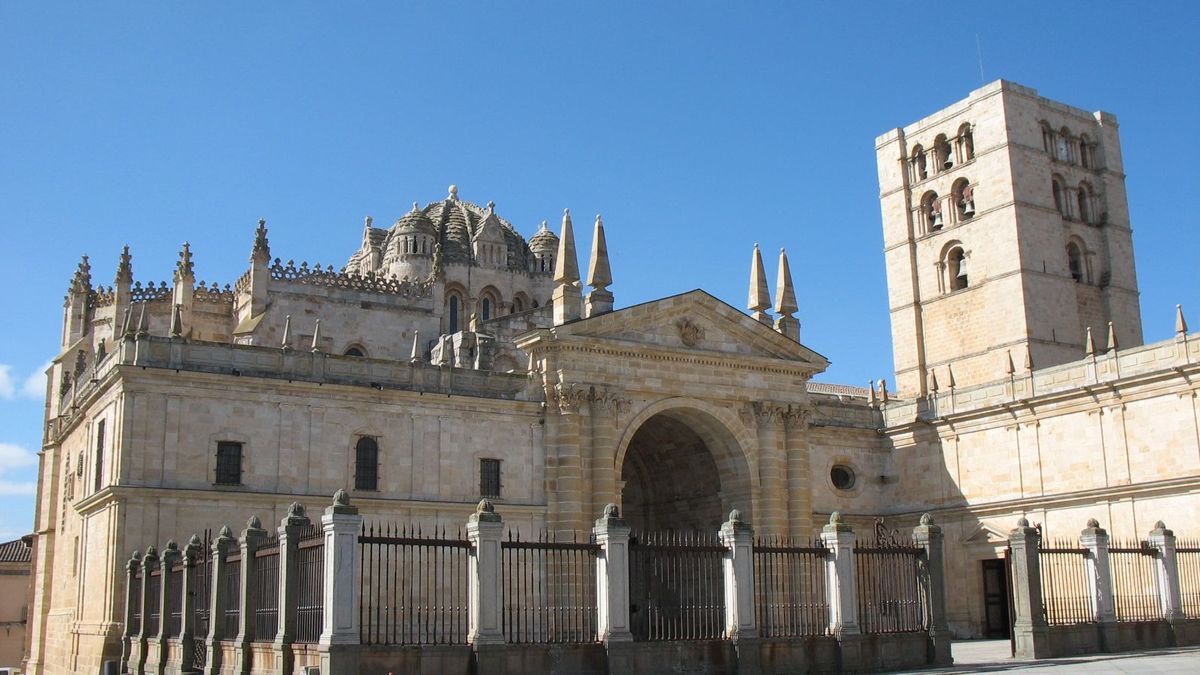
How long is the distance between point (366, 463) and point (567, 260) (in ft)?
27.1

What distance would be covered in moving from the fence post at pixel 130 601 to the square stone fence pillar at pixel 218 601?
5.19 meters

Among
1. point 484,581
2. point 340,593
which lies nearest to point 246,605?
point 340,593

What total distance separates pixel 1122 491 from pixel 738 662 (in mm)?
16037

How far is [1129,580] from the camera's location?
29109 millimetres

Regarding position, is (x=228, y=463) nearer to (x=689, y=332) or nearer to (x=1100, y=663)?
(x=689, y=332)

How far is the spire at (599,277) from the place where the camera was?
34.2 meters

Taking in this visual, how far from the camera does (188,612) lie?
76.6 ft

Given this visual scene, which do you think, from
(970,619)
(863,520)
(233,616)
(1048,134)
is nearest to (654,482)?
(863,520)

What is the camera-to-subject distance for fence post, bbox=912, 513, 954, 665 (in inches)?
938

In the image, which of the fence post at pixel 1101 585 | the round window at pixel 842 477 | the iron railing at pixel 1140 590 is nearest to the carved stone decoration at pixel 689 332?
the round window at pixel 842 477

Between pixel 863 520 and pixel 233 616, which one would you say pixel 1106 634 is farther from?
pixel 233 616

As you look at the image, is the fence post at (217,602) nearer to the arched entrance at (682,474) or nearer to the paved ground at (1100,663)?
the paved ground at (1100,663)

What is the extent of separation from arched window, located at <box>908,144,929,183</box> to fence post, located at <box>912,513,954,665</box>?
104 ft

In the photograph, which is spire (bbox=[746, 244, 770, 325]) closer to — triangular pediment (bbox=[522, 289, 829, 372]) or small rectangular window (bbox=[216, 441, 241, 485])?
triangular pediment (bbox=[522, 289, 829, 372])
